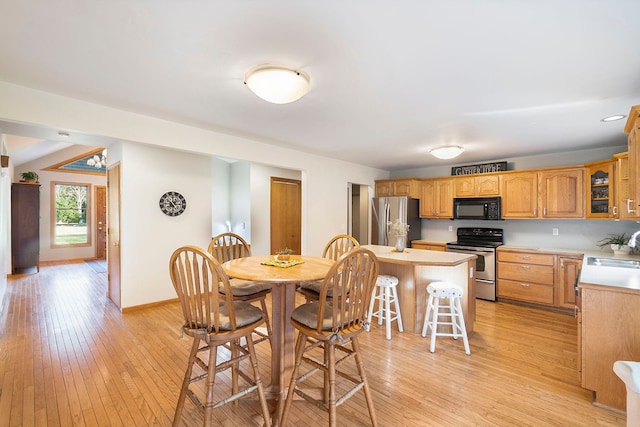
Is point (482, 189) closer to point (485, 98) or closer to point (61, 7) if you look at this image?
point (485, 98)

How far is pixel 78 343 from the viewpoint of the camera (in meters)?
2.93

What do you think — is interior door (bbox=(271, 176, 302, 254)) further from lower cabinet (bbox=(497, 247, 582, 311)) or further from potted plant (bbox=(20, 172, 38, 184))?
potted plant (bbox=(20, 172, 38, 184))

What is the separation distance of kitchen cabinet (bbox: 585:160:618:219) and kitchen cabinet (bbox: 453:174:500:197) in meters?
1.10

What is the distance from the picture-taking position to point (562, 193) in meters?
4.20

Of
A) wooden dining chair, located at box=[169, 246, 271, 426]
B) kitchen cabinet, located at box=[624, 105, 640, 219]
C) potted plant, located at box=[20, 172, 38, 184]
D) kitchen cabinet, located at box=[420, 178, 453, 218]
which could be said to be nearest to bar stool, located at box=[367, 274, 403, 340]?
wooden dining chair, located at box=[169, 246, 271, 426]

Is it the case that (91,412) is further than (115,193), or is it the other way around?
(115,193)

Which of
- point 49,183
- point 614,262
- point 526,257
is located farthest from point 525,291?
point 49,183

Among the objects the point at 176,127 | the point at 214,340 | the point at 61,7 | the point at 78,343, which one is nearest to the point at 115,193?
the point at 176,127

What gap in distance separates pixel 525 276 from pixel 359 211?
10.9ft

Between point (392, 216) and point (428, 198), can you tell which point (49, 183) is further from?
point (428, 198)

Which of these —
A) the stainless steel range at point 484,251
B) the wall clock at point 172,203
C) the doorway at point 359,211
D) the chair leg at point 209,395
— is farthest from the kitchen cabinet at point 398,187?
the chair leg at point 209,395

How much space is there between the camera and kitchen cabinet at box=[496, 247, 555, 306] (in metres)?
4.06

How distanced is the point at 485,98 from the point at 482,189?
2789 mm

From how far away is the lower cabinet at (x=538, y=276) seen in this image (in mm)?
3912
